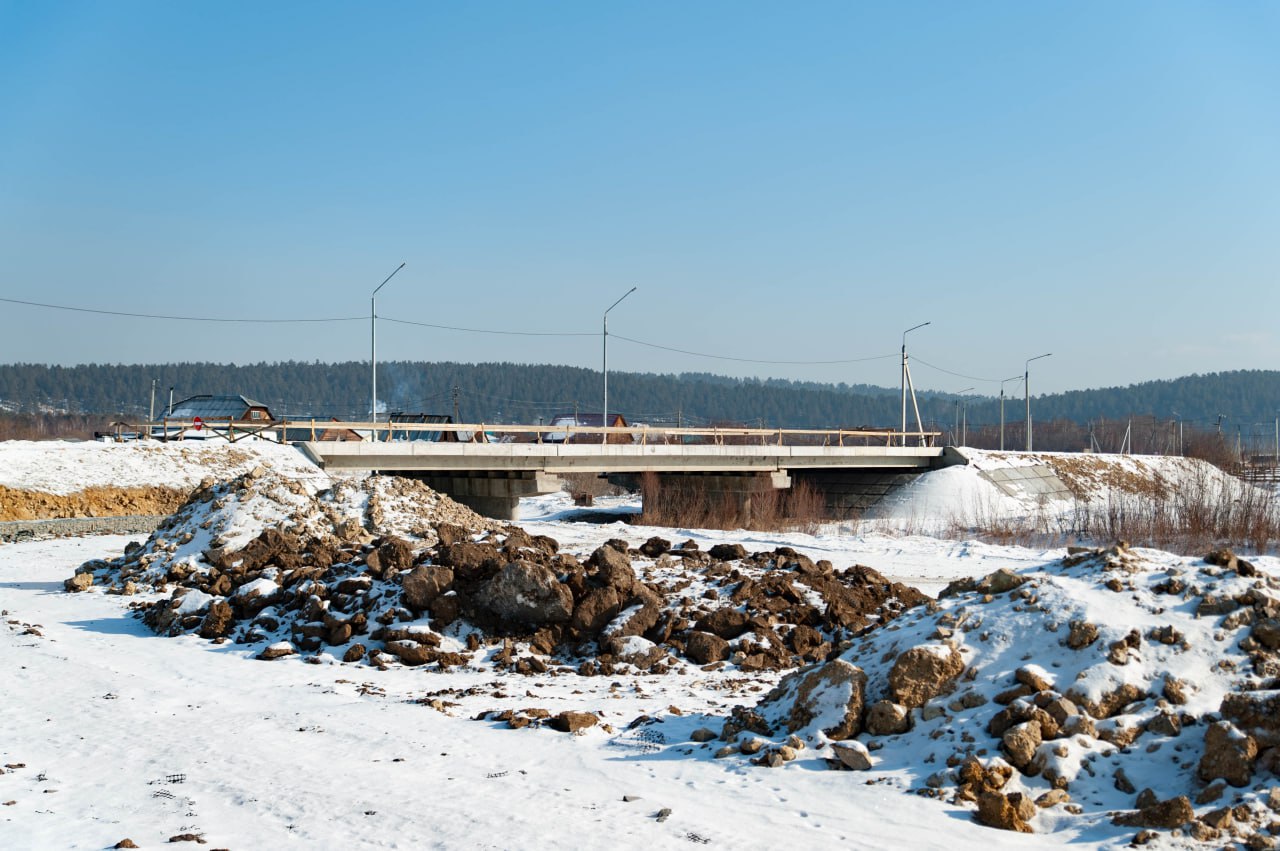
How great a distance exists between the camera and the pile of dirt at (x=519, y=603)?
41.4 ft

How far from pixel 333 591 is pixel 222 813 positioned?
7.29 m

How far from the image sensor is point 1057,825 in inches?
263

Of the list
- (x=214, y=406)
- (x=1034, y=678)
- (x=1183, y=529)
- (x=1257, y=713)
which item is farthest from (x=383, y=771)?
(x=214, y=406)

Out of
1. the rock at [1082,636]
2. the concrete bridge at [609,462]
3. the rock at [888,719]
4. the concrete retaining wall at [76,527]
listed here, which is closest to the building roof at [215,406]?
the concrete bridge at [609,462]

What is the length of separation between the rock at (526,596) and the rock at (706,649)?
1.60m

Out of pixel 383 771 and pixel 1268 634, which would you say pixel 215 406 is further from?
pixel 1268 634

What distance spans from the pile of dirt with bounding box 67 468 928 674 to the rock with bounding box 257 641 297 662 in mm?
27

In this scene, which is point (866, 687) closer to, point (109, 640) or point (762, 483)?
point (109, 640)

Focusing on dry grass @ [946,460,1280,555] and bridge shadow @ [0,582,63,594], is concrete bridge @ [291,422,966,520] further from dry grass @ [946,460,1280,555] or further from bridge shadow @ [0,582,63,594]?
bridge shadow @ [0,582,63,594]

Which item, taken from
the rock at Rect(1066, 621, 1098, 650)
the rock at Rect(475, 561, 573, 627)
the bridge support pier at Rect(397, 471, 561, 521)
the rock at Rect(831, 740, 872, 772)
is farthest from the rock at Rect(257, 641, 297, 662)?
the bridge support pier at Rect(397, 471, 561, 521)

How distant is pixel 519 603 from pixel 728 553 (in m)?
4.75

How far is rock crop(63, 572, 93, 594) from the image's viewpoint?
17266 mm

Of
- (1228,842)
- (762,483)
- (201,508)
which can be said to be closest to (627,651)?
(1228,842)

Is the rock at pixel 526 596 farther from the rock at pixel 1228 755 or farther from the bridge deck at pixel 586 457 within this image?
the bridge deck at pixel 586 457
